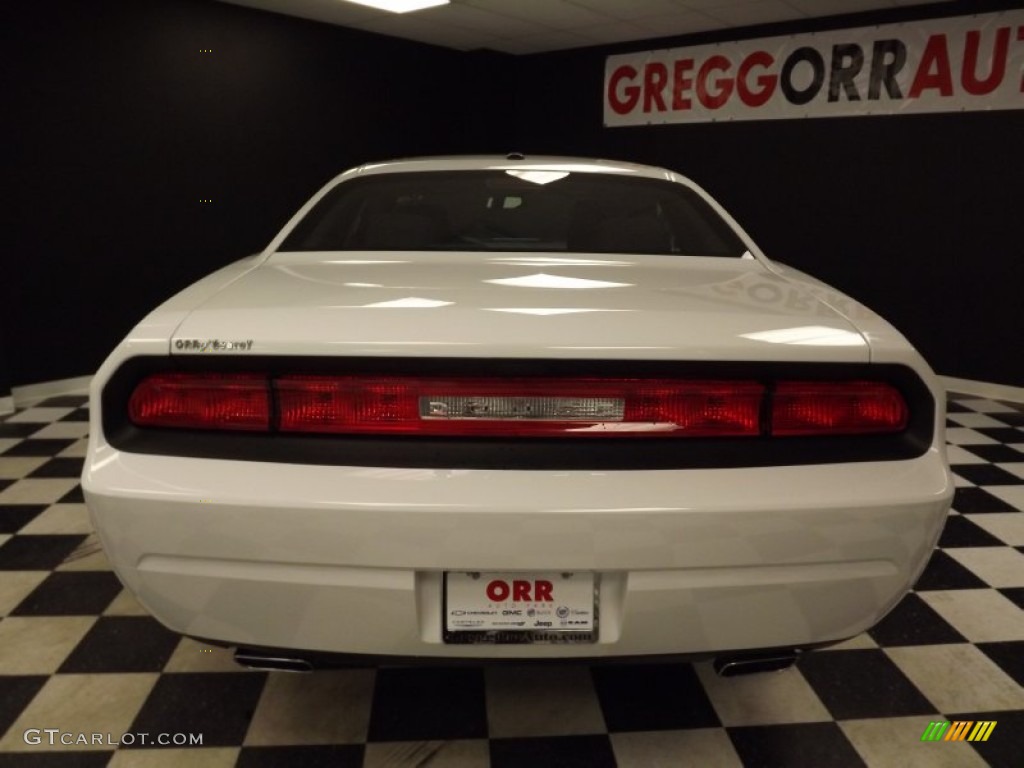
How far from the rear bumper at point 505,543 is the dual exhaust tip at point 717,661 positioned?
5cm

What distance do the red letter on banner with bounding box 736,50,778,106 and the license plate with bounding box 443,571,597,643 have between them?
5705mm

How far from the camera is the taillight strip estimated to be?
122cm

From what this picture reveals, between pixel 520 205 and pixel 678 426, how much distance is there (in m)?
1.26

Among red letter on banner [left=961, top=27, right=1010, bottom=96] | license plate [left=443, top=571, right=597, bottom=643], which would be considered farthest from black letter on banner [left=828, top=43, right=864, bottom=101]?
license plate [left=443, top=571, right=597, bottom=643]

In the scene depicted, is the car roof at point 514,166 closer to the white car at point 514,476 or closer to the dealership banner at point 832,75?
the white car at point 514,476

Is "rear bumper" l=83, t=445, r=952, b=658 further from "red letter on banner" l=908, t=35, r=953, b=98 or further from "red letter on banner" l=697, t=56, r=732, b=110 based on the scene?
"red letter on banner" l=697, t=56, r=732, b=110

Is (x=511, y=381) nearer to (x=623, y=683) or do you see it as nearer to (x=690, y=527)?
(x=690, y=527)

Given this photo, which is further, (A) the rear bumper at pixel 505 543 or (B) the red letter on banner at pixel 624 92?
(B) the red letter on banner at pixel 624 92

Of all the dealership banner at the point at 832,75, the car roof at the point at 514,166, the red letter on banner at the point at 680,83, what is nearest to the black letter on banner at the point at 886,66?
the dealership banner at the point at 832,75

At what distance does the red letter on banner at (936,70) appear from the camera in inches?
194

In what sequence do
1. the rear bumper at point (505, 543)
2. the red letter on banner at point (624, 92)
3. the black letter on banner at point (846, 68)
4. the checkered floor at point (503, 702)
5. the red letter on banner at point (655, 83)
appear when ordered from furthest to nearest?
the red letter on banner at point (624, 92) < the red letter on banner at point (655, 83) < the black letter on banner at point (846, 68) < the checkered floor at point (503, 702) < the rear bumper at point (505, 543)

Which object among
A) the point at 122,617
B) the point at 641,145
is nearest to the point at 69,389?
the point at 122,617

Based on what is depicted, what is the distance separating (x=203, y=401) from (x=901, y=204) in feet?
17.5

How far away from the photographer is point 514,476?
118cm
